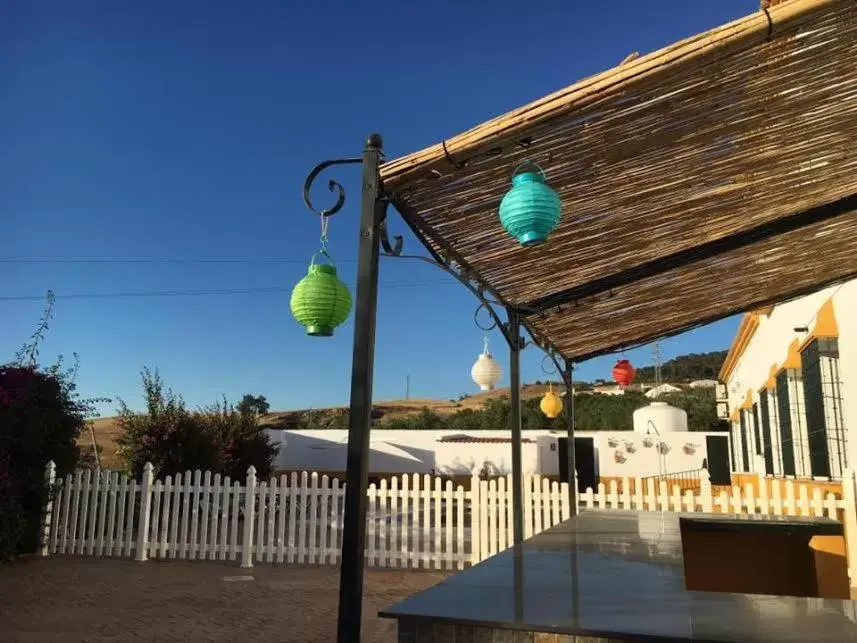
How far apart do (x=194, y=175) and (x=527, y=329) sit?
12.4m

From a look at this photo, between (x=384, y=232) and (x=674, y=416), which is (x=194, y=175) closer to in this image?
(x=384, y=232)

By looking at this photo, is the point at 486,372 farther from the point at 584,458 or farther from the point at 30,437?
the point at 584,458

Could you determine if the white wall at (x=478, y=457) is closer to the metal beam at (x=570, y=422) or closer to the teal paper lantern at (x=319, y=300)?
the metal beam at (x=570, y=422)

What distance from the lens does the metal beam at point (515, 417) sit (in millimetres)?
4906

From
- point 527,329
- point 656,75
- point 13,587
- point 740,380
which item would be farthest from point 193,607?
point 740,380

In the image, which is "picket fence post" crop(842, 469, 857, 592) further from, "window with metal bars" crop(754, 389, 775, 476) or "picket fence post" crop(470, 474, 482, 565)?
"picket fence post" crop(470, 474, 482, 565)

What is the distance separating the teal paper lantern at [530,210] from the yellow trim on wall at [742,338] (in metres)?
11.1

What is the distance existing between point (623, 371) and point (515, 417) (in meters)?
3.46

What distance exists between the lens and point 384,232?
2.42 metres

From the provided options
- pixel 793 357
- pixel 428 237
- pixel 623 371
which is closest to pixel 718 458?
pixel 793 357

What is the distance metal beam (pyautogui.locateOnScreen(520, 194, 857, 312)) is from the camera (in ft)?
12.5

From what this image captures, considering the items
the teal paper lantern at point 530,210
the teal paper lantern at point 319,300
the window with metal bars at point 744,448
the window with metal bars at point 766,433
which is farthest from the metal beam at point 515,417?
the window with metal bars at point 744,448

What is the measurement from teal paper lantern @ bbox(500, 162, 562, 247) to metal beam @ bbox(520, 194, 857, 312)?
2223 millimetres

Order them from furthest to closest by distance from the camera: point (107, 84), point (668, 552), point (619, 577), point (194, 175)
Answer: point (194, 175), point (107, 84), point (668, 552), point (619, 577)
